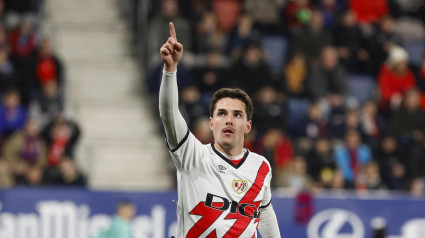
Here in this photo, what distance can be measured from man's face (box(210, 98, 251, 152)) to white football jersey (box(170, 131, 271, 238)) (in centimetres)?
13

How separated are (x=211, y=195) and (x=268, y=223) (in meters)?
0.75

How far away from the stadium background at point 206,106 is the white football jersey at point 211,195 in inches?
236

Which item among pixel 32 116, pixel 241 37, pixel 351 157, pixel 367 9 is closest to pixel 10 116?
pixel 32 116

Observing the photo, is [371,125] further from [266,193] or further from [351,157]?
[266,193]

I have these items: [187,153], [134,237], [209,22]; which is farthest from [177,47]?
[209,22]

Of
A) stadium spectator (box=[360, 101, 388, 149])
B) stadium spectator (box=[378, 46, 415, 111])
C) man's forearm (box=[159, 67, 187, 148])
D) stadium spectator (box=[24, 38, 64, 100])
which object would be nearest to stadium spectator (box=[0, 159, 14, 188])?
stadium spectator (box=[24, 38, 64, 100])

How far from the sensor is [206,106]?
1416cm

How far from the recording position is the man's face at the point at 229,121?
5438 mm

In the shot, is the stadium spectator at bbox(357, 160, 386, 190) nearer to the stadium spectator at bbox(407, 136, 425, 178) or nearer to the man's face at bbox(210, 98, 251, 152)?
the stadium spectator at bbox(407, 136, 425, 178)

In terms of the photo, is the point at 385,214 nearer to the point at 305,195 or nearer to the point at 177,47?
the point at 305,195

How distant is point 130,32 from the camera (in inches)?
667

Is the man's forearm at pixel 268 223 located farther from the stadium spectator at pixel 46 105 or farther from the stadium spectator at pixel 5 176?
the stadium spectator at pixel 46 105

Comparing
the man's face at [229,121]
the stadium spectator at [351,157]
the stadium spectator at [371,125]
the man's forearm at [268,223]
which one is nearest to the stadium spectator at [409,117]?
the stadium spectator at [371,125]

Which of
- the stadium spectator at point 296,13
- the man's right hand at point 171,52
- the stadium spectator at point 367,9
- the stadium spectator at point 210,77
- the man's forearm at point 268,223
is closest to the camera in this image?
the man's right hand at point 171,52
